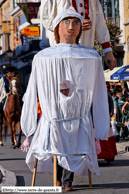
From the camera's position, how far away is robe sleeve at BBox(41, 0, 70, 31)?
21.1ft

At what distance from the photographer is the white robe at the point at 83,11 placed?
6.49m

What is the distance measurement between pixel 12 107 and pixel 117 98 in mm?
3499

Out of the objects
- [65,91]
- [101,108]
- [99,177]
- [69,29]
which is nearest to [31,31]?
[99,177]

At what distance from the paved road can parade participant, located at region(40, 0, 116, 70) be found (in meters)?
1.57

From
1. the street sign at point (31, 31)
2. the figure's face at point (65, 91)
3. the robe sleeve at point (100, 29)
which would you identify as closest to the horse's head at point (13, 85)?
the robe sleeve at point (100, 29)

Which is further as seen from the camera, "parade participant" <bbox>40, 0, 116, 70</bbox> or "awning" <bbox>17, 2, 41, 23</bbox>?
"awning" <bbox>17, 2, 41, 23</bbox>

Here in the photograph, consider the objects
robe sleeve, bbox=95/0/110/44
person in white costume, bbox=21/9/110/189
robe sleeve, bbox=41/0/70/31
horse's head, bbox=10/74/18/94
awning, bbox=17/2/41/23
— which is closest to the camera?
person in white costume, bbox=21/9/110/189

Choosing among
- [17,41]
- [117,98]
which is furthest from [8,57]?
[117,98]

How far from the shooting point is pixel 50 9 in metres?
6.52

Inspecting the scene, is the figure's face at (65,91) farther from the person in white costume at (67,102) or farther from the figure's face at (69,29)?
the figure's face at (69,29)

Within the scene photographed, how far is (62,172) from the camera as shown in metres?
5.99

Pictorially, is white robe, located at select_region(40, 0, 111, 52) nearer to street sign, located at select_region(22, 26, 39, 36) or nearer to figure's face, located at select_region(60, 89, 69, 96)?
figure's face, located at select_region(60, 89, 69, 96)

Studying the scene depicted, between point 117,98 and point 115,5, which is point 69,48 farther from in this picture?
point 115,5

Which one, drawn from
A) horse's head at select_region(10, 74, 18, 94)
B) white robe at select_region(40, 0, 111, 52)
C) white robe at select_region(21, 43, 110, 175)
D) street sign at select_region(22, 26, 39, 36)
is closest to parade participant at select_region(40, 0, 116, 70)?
white robe at select_region(40, 0, 111, 52)
